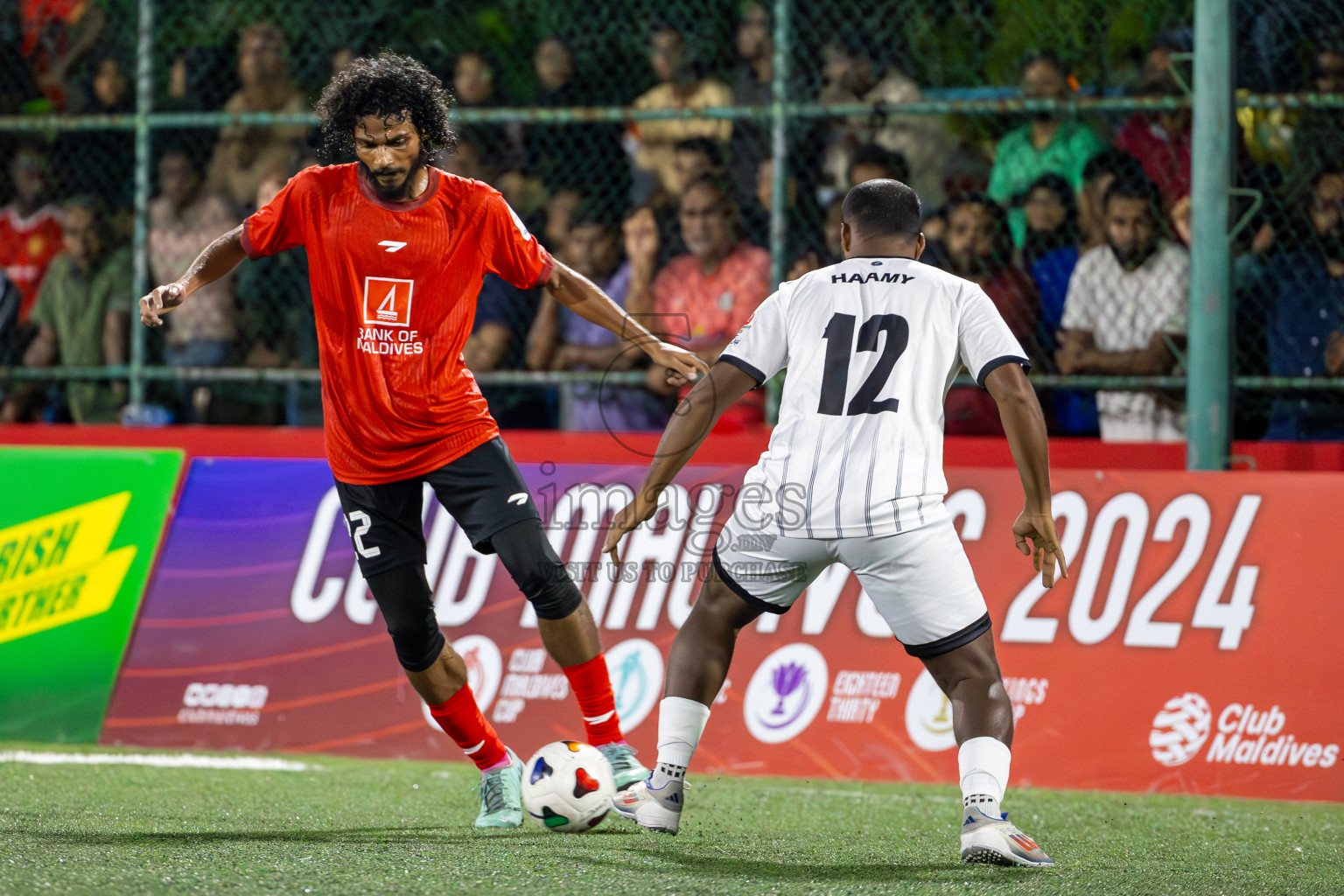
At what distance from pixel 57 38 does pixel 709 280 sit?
13.8 ft

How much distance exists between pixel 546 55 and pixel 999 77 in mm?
2347

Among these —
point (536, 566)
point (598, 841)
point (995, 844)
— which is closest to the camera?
point (995, 844)

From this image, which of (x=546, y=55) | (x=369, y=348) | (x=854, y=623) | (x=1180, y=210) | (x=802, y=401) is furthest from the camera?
(x=546, y=55)

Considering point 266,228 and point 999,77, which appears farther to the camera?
point 999,77

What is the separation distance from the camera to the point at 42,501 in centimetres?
725

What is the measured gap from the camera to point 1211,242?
21.4ft

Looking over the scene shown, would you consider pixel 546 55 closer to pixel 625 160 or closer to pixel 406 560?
pixel 625 160

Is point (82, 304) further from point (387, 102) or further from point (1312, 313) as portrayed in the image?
point (1312, 313)

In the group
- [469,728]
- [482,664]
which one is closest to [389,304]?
[469,728]

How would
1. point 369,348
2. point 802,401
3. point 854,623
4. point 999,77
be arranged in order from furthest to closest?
point 999,77
point 854,623
point 369,348
point 802,401

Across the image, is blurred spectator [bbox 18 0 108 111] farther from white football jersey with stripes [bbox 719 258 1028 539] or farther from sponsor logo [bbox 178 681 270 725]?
white football jersey with stripes [bbox 719 258 1028 539]

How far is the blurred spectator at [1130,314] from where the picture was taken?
718 centimetres

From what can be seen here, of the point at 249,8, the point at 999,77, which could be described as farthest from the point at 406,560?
the point at 249,8

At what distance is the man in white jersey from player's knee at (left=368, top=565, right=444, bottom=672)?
0.92 m
